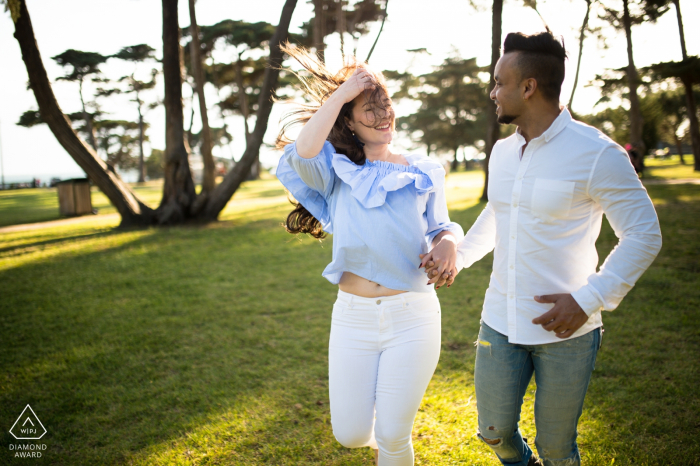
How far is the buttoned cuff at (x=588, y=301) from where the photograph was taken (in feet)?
6.07

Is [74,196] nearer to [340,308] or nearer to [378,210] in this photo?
[340,308]

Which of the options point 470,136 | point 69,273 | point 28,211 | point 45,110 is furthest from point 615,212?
Result: point 470,136

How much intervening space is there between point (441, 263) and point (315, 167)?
2.53 feet

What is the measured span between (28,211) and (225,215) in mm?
10314

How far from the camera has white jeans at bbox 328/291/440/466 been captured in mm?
2164

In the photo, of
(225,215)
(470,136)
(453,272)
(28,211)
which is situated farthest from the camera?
(470,136)

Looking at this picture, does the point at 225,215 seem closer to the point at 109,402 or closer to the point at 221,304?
the point at 221,304

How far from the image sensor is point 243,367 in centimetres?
439

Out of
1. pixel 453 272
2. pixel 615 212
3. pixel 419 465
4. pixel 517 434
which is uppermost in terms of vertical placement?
pixel 615 212

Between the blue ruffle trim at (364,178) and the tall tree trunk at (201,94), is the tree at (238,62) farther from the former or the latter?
the blue ruffle trim at (364,178)

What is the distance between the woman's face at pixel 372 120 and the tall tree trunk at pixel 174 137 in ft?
35.5

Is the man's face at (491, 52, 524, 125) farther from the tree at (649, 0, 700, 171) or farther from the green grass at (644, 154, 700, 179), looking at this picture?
the tree at (649, 0, 700, 171)

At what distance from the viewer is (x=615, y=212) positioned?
1864mm

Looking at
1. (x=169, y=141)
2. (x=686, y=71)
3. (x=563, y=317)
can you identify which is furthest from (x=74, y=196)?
(x=686, y=71)
